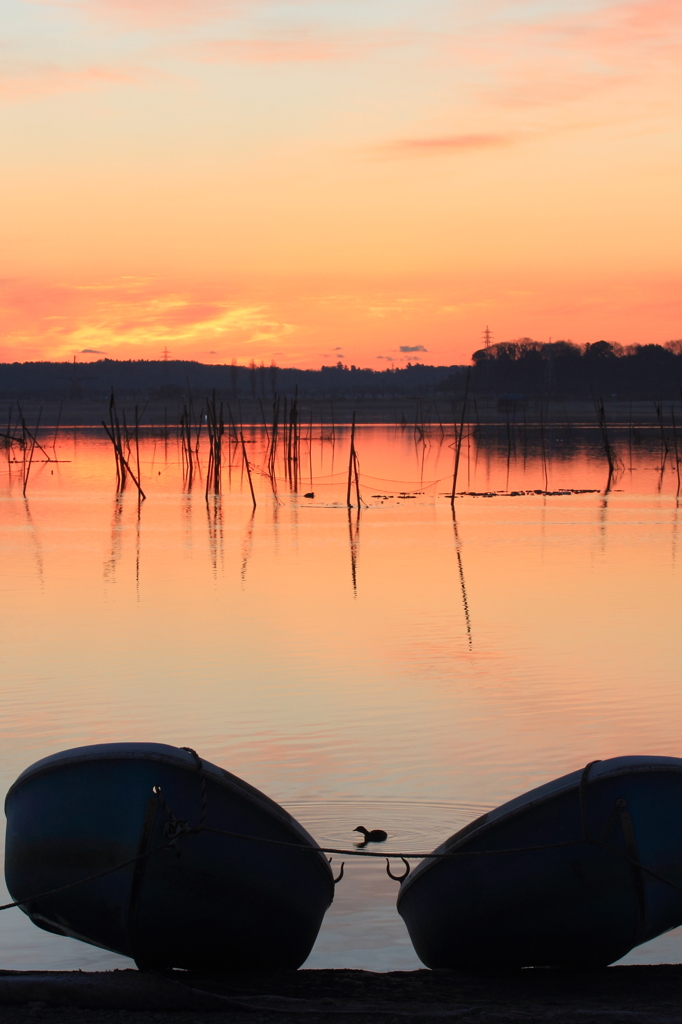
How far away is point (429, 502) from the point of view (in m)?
21.3

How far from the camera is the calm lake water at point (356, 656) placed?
5.20 metres

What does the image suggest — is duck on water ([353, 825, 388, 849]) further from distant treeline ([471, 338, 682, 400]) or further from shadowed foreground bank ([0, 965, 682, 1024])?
distant treeline ([471, 338, 682, 400])

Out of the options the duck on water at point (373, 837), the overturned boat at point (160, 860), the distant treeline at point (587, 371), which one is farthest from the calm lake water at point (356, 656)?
the distant treeline at point (587, 371)

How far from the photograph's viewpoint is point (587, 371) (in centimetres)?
10319

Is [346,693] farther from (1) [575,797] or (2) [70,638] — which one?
(1) [575,797]

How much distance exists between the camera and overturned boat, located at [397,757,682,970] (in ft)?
11.4

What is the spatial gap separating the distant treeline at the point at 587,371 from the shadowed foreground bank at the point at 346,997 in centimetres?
9262

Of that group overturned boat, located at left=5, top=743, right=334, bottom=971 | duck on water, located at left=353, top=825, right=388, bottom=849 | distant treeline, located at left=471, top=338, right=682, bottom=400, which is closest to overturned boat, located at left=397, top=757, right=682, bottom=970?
overturned boat, located at left=5, top=743, right=334, bottom=971

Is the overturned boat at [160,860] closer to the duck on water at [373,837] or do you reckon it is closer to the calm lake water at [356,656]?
the calm lake water at [356,656]

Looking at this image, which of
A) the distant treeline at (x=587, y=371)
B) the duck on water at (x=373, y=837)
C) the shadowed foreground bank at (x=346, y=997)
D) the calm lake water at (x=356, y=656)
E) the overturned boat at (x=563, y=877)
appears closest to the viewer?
the shadowed foreground bank at (x=346, y=997)

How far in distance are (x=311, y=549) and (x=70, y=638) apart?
5977 millimetres

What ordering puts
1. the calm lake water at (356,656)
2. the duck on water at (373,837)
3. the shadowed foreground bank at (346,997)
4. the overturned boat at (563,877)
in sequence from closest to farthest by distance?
the shadowed foreground bank at (346,997), the overturned boat at (563,877), the duck on water at (373,837), the calm lake water at (356,656)

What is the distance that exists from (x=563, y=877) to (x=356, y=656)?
488 cm

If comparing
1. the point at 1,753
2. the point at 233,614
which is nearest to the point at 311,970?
the point at 1,753
